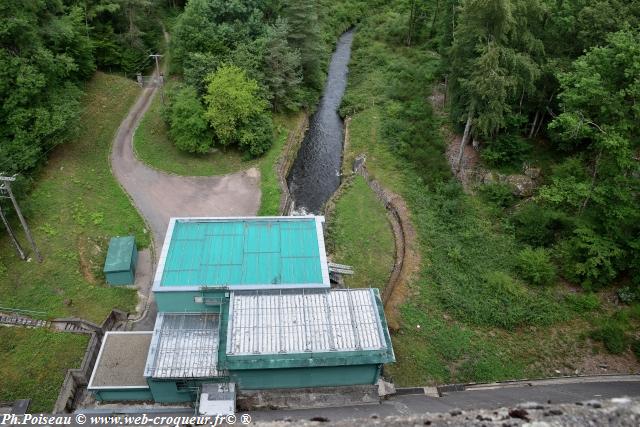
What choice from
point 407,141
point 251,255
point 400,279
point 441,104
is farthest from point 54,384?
point 441,104

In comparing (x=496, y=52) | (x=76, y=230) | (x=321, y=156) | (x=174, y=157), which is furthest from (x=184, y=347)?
(x=496, y=52)

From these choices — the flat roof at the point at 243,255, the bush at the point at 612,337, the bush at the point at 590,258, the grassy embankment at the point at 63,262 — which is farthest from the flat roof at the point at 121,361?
the bush at the point at 590,258

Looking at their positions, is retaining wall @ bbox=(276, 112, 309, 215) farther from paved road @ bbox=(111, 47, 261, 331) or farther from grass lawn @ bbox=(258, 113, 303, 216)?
paved road @ bbox=(111, 47, 261, 331)

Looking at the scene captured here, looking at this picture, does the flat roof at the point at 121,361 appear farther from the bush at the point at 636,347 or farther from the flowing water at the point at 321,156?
the bush at the point at 636,347

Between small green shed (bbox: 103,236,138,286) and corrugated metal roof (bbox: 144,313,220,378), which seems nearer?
corrugated metal roof (bbox: 144,313,220,378)

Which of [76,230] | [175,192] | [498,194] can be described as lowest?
[76,230]

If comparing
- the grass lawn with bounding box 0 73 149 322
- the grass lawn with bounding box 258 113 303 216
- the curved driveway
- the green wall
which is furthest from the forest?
the green wall

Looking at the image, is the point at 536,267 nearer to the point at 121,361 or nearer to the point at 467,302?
the point at 467,302
